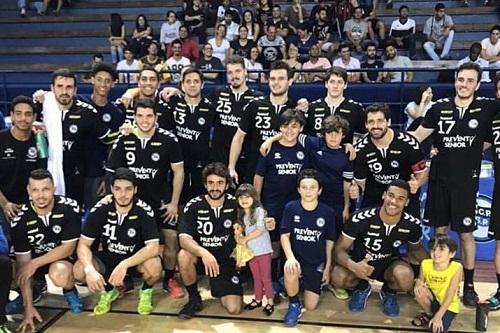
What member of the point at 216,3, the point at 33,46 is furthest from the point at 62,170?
the point at 33,46

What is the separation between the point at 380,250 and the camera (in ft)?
13.0

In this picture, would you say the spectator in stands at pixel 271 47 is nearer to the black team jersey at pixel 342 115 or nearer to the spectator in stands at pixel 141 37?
the spectator in stands at pixel 141 37

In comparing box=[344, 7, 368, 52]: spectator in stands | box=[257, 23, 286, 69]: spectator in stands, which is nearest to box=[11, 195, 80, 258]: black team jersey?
box=[257, 23, 286, 69]: spectator in stands

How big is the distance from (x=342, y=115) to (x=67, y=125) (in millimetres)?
1999

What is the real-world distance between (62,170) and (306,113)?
1.85 metres

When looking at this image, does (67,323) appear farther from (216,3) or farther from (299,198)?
(216,3)

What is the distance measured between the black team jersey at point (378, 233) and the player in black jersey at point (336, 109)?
0.59 m

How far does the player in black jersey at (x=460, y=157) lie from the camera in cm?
390

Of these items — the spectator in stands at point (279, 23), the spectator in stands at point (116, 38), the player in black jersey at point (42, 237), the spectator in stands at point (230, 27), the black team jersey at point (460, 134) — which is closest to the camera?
the player in black jersey at point (42, 237)

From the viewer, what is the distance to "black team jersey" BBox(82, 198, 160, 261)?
3930mm

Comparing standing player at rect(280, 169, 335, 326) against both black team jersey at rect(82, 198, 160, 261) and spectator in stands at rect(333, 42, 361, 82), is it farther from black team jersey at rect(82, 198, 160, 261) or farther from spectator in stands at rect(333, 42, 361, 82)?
spectator in stands at rect(333, 42, 361, 82)

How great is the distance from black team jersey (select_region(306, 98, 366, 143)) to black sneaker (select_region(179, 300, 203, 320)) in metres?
1.47

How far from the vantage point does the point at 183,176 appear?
430 centimetres

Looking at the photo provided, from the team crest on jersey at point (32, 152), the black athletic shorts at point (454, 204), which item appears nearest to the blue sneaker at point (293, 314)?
the black athletic shorts at point (454, 204)
